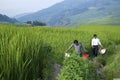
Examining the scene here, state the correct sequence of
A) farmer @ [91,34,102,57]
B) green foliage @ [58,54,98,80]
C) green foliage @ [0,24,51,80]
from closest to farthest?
green foliage @ [0,24,51,80]
green foliage @ [58,54,98,80]
farmer @ [91,34,102,57]

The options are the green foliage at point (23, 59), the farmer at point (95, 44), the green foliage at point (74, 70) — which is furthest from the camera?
the farmer at point (95, 44)

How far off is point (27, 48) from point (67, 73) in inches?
50.6

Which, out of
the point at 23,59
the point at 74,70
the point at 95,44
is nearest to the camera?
the point at 23,59

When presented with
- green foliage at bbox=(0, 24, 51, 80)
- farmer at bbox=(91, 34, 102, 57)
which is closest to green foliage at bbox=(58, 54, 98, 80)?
green foliage at bbox=(0, 24, 51, 80)

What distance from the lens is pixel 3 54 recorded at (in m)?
7.93

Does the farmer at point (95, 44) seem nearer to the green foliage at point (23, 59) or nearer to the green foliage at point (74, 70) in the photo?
the green foliage at point (74, 70)

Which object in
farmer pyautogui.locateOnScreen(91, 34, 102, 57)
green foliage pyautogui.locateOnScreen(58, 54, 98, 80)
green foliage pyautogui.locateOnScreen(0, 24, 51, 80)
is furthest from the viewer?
farmer pyautogui.locateOnScreen(91, 34, 102, 57)

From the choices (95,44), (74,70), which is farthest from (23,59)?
(95,44)

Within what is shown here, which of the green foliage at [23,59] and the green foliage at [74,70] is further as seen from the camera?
the green foliage at [74,70]

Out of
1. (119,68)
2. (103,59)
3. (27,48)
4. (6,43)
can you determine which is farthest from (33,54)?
(103,59)

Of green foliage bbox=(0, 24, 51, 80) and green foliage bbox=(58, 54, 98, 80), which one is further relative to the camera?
green foliage bbox=(58, 54, 98, 80)

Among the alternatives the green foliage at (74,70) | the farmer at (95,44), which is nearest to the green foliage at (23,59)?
the green foliage at (74,70)

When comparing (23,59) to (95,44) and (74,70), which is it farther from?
(95,44)

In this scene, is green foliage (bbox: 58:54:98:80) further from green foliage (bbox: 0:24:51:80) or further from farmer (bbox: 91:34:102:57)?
farmer (bbox: 91:34:102:57)
